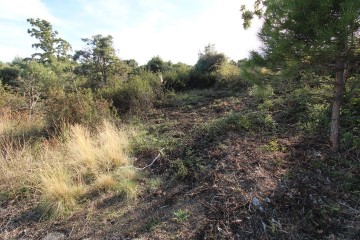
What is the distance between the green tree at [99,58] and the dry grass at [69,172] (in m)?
7.99

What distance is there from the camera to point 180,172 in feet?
9.71

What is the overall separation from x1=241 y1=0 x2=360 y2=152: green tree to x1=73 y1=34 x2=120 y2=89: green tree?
972cm

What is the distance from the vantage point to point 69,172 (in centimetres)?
314

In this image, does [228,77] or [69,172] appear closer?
[69,172]

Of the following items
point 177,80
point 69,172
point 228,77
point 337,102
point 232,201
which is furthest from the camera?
point 177,80

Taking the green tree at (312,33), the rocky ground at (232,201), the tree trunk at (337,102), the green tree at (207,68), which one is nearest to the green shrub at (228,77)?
the green tree at (207,68)

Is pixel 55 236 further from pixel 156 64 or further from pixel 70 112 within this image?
pixel 156 64

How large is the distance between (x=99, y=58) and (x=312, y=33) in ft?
35.1

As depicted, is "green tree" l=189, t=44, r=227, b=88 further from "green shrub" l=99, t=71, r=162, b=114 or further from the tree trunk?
the tree trunk

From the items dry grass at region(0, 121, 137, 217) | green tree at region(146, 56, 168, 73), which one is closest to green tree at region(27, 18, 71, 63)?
green tree at region(146, 56, 168, 73)

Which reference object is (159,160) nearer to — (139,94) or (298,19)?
(298,19)

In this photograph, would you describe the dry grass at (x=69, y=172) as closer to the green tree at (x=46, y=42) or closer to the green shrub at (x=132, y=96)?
the green shrub at (x=132, y=96)

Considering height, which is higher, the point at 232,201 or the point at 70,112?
the point at 70,112

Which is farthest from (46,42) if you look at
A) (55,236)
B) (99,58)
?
(55,236)
